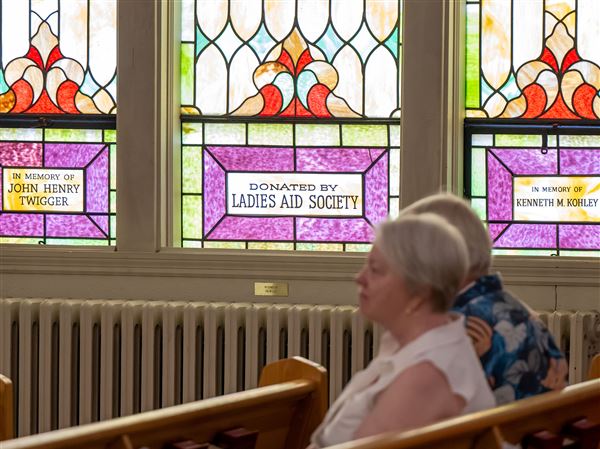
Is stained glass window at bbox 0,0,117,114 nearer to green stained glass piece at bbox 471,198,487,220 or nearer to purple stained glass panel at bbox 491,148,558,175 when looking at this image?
green stained glass piece at bbox 471,198,487,220

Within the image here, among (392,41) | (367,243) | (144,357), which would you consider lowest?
(144,357)

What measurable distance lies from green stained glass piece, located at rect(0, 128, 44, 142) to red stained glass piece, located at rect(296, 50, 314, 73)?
128 cm

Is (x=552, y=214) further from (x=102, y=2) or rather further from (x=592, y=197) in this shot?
(x=102, y=2)

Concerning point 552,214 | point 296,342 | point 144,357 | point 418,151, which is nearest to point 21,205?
point 144,357

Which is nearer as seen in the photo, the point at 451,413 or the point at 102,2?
the point at 451,413

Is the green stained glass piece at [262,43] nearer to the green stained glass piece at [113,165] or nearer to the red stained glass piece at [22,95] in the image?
the green stained glass piece at [113,165]

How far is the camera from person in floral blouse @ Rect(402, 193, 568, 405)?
2.36m

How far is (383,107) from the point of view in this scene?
4.85 metres

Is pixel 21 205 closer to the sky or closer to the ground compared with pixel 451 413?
closer to the sky

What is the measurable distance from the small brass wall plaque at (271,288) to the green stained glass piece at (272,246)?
0.66 feet

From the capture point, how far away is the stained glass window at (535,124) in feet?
15.5

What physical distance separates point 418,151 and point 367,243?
1.71 feet

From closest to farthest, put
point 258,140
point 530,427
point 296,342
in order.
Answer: point 530,427, point 296,342, point 258,140

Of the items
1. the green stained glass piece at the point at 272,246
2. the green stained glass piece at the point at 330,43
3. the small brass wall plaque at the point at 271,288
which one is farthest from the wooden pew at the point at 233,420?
the green stained glass piece at the point at 330,43
